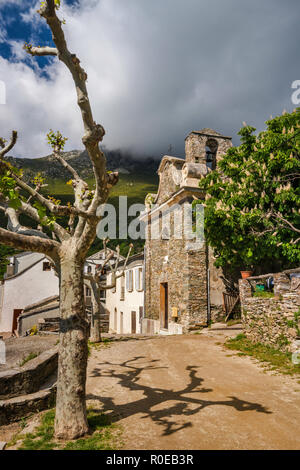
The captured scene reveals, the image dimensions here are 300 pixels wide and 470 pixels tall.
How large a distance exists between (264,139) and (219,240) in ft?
14.0

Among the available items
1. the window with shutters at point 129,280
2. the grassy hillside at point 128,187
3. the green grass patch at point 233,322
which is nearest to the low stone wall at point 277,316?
the green grass patch at point 233,322

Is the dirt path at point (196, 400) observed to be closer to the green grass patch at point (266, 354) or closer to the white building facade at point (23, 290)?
the green grass patch at point (266, 354)

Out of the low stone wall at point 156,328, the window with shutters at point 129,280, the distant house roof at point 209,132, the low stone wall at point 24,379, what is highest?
the distant house roof at point 209,132

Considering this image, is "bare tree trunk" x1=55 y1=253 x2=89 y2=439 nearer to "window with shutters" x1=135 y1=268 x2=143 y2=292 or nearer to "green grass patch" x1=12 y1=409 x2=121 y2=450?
"green grass patch" x1=12 y1=409 x2=121 y2=450

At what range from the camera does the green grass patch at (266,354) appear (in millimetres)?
7525

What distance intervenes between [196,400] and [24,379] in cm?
314

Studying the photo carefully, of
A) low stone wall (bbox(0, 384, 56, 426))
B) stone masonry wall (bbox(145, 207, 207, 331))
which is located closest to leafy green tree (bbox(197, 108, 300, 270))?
stone masonry wall (bbox(145, 207, 207, 331))

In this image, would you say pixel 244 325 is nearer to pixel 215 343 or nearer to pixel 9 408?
pixel 215 343

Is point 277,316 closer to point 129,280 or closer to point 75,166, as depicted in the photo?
point 129,280

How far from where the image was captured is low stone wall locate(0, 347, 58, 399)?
546cm

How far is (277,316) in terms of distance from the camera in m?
8.95

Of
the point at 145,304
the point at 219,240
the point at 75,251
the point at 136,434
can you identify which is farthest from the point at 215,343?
the point at 145,304

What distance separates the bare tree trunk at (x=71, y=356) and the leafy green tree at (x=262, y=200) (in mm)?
8081

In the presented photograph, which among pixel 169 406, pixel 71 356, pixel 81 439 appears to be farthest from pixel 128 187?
pixel 81 439
